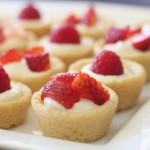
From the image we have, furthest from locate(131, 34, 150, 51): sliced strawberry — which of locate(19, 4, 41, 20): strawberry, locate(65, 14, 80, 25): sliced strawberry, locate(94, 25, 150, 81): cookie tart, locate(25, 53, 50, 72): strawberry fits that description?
locate(19, 4, 41, 20): strawberry

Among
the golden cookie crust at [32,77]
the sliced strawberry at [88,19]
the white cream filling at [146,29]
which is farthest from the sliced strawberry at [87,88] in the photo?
the sliced strawberry at [88,19]

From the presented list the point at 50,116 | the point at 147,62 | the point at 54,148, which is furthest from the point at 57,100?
the point at 147,62

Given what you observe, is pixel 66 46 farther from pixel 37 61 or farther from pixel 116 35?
pixel 37 61

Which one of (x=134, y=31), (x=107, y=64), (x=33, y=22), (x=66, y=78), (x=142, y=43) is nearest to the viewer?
(x=66, y=78)

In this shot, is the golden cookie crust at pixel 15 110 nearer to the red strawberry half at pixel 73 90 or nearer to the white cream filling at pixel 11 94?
the white cream filling at pixel 11 94

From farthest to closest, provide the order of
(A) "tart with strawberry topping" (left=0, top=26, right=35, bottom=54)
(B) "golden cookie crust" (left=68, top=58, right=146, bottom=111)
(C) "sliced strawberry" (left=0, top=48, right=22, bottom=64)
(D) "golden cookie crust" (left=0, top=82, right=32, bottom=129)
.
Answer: (A) "tart with strawberry topping" (left=0, top=26, right=35, bottom=54) → (C) "sliced strawberry" (left=0, top=48, right=22, bottom=64) → (B) "golden cookie crust" (left=68, top=58, right=146, bottom=111) → (D) "golden cookie crust" (left=0, top=82, right=32, bottom=129)

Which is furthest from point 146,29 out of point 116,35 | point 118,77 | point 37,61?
point 37,61

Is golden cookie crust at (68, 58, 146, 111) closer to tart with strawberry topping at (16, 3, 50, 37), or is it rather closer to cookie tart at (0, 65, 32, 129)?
cookie tart at (0, 65, 32, 129)
